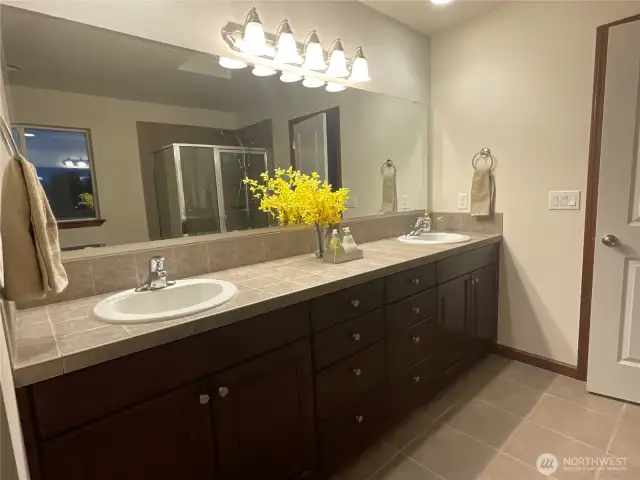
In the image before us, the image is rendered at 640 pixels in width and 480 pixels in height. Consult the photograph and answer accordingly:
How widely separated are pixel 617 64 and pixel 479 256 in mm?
1153

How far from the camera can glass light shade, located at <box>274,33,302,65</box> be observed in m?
1.68

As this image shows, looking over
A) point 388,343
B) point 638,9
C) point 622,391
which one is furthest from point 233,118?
point 622,391

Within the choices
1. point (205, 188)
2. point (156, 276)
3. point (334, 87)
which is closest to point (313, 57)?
point (334, 87)

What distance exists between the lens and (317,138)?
204 cm

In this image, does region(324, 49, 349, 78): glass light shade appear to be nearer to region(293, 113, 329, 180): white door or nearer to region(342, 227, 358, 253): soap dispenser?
region(293, 113, 329, 180): white door

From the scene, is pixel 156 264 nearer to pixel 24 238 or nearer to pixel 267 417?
pixel 24 238

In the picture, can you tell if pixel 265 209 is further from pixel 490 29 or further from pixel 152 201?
pixel 490 29

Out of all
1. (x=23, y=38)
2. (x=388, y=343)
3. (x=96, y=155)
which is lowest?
(x=388, y=343)

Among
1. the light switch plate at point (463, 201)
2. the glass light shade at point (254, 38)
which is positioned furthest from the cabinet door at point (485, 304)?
the glass light shade at point (254, 38)

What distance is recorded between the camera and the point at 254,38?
1572 mm

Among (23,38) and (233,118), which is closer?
(23,38)

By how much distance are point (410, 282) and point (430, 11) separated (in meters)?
1.69

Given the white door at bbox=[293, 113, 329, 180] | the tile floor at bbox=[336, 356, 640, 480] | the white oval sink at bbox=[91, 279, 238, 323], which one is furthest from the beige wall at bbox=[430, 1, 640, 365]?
the white oval sink at bbox=[91, 279, 238, 323]

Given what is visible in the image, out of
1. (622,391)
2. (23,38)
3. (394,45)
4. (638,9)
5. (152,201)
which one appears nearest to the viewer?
(23,38)
